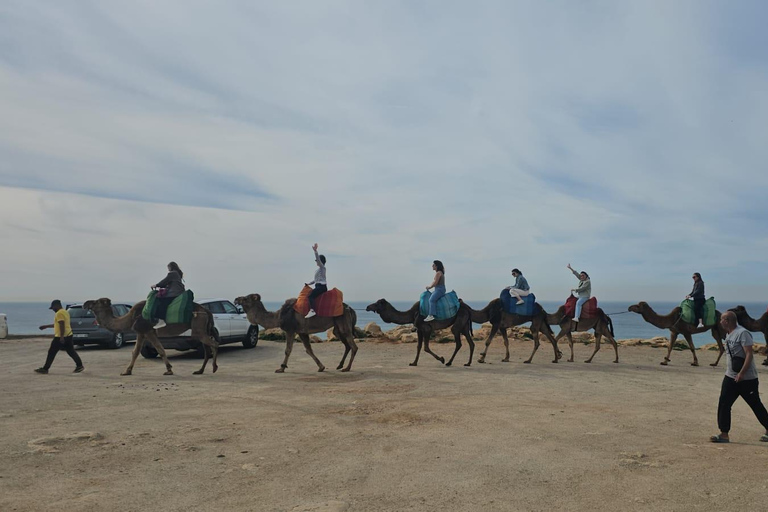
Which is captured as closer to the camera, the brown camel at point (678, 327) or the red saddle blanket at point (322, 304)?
the red saddle blanket at point (322, 304)

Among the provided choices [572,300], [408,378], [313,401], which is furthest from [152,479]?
[572,300]

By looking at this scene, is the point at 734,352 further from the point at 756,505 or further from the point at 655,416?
the point at 756,505

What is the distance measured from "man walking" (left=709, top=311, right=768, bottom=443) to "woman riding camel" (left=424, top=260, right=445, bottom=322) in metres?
9.40

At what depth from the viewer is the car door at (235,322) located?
2203cm

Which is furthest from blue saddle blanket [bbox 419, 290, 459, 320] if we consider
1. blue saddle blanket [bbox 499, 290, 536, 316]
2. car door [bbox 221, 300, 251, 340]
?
car door [bbox 221, 300, 251, 340]

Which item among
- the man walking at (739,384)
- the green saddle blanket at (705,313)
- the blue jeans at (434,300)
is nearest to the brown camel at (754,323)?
the green saddle blanket at (705,313)

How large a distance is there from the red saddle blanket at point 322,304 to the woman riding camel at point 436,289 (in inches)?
108

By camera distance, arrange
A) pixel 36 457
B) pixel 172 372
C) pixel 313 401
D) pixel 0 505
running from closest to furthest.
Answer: pixel 0 505 < pixel 36 457 < pixel 313 401 < pixel 172 372

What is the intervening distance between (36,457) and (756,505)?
7.87m

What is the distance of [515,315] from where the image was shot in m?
19.0

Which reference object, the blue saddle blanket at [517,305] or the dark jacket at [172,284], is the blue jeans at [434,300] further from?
the dark jacket at [172,284]

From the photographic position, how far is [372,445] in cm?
805

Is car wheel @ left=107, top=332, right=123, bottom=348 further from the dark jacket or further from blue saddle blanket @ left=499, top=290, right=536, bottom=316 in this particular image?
blue saddle blanket @ left=499, top=290, right=536, bottom=316

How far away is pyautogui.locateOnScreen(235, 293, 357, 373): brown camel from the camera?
52.7 feet
